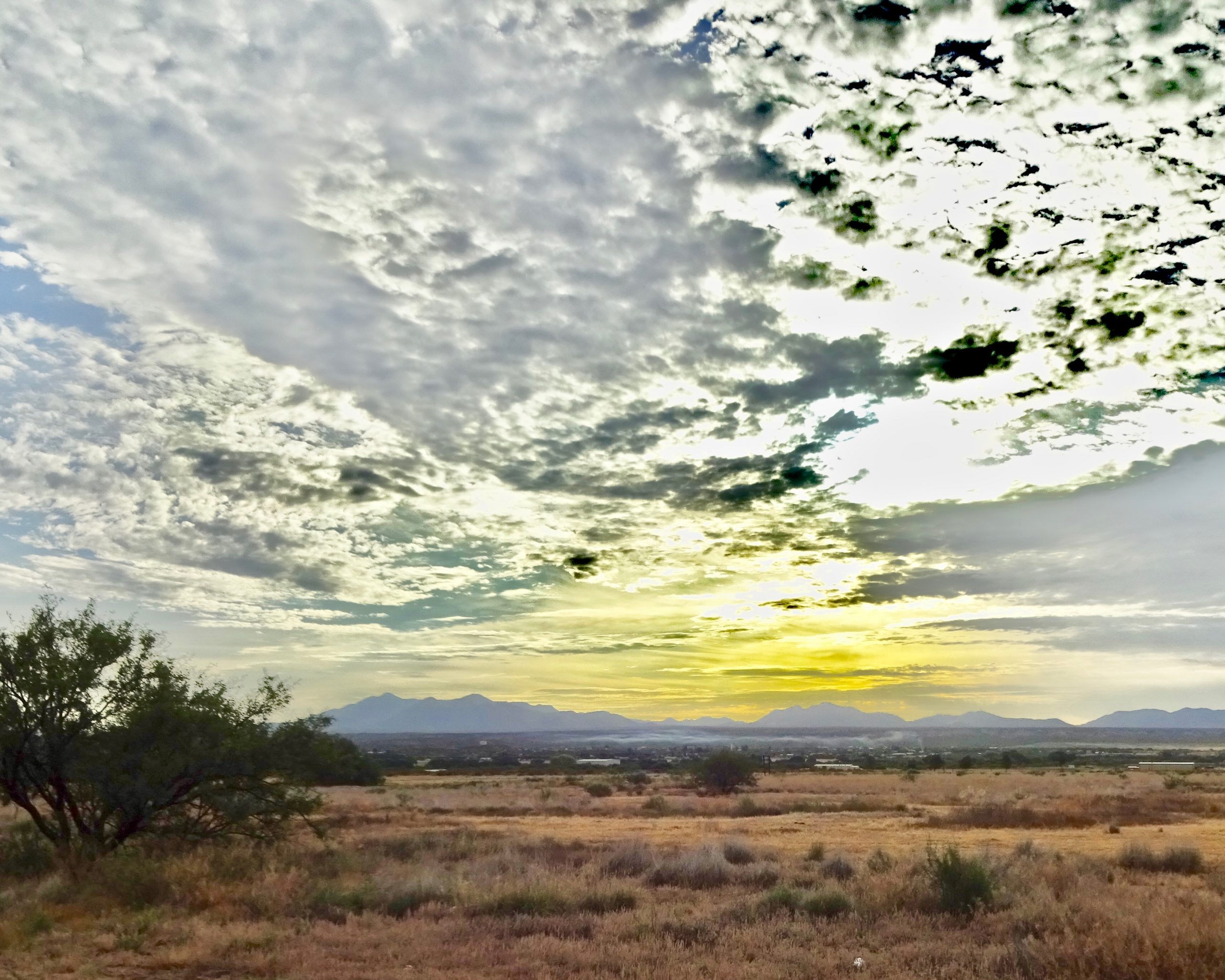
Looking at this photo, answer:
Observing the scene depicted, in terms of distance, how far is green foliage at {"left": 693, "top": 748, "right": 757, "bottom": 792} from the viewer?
198 ft

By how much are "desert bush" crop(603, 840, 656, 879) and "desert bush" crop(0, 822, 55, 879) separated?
12.3 metres

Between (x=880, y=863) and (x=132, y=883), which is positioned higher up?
(x=132, y=883)

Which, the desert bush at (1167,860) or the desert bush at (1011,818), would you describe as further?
the desert bush at (1011,818)

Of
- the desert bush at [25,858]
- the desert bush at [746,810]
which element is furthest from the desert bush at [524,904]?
the desert bush at [746,810]

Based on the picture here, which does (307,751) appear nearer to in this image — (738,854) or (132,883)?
(132,883)

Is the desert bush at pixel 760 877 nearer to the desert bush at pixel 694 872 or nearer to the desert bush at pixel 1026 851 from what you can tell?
the desert bush at pixel 694 872

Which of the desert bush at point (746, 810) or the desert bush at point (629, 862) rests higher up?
the desert bush at point (629, 862)

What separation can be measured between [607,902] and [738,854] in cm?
672

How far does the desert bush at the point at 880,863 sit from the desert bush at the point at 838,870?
0.46 m

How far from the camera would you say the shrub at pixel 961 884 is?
1473 centimetres

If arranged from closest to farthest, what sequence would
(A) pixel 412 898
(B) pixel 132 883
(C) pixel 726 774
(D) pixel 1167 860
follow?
(A) pixel 412 898 < (B) pixel 132 883 < (D) pixel 1167 860 < (C) pixel 726 774

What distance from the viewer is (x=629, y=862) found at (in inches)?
810

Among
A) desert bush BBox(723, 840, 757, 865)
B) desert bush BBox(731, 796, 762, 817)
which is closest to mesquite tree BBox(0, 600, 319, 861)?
desert bush BBox(723, 840, 757, 865)

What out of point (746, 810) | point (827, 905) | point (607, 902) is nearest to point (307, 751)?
point (607, 902)
